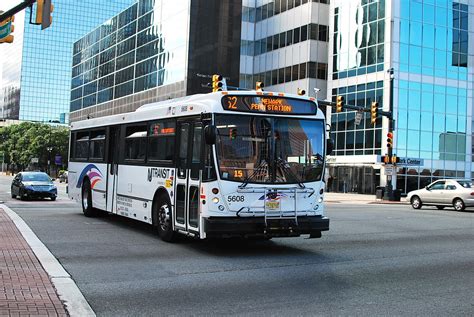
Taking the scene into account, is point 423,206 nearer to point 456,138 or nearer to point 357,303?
point 456,138

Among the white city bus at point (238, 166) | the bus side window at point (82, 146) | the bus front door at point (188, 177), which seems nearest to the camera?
the white city bus at point (238, 166)

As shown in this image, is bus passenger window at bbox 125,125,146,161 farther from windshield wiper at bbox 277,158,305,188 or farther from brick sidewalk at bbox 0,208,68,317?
windshield wiper at bbox 277,158,305,188

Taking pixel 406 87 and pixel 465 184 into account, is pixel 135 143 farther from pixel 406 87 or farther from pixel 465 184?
pixel 406 87

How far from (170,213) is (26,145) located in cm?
9935

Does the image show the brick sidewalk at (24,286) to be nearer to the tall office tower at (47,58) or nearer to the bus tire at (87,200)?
the bus tire at (87,200)

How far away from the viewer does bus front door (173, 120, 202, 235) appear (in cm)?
1041

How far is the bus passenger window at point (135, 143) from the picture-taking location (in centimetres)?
1308

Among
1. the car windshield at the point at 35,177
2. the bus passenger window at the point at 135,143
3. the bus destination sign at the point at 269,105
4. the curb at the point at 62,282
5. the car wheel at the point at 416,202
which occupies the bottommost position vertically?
the curb at the point at 62,282

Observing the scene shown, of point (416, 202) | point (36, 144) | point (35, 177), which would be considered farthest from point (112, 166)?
point (36, 144)

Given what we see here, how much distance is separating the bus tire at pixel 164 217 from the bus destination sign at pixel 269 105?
8.99ft

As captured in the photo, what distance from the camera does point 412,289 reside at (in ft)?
25.4

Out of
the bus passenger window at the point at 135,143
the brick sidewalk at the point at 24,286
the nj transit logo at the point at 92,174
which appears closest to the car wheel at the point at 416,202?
the nj transit logo at the point at 92,174

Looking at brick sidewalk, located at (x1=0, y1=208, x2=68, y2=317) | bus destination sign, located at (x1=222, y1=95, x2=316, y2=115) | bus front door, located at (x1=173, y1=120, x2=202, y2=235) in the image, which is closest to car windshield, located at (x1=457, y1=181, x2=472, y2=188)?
bus destination sign, located at (x1=222, y1=95, x2=316, y2=115)

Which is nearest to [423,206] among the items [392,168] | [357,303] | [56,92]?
[392,168]
